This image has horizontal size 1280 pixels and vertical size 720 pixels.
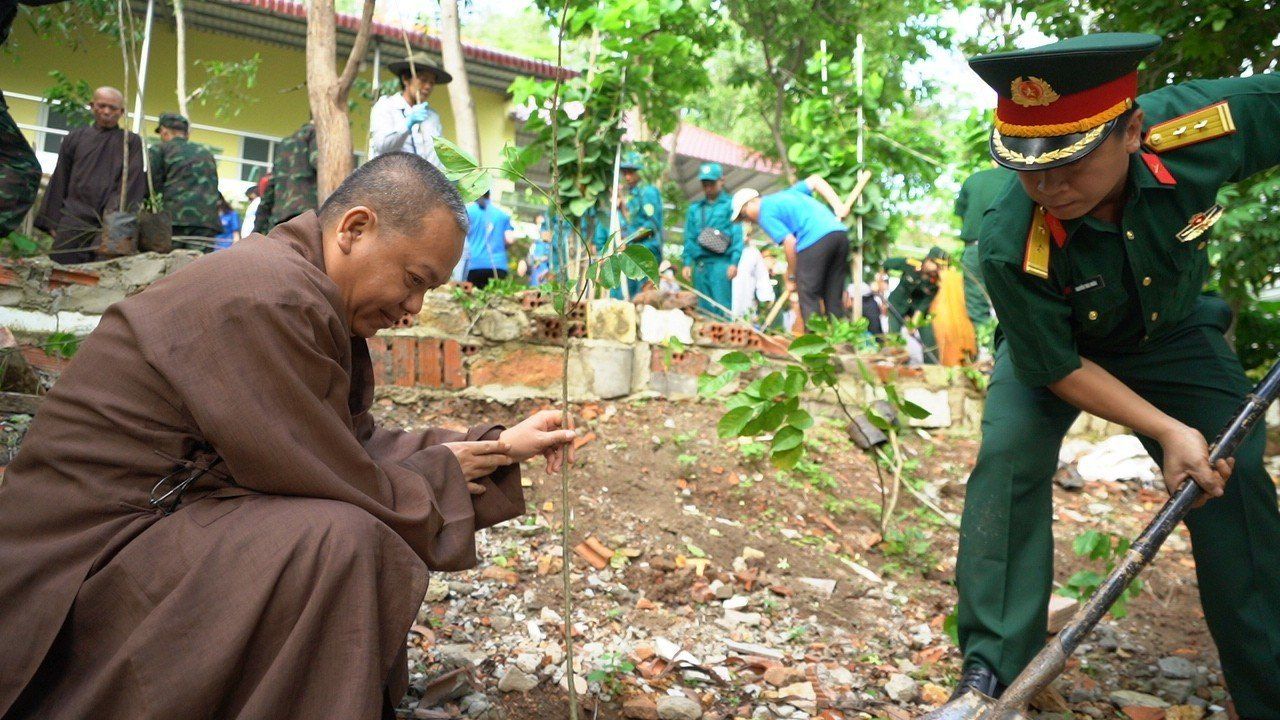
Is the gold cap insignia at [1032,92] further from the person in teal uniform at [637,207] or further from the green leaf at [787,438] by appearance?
the person in teal uniform at [637,207]

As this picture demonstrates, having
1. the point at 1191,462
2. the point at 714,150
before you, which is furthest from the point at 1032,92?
the point at 714,150

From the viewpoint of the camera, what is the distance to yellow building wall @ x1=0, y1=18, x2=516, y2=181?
12047mm

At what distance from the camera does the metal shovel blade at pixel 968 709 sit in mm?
2311

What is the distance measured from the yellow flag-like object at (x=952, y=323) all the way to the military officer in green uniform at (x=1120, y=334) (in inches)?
195

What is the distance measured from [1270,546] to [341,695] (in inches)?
96.1

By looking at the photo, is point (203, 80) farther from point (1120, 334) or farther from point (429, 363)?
point (1120, 334)

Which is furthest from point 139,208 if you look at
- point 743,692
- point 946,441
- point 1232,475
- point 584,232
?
point 1232,475

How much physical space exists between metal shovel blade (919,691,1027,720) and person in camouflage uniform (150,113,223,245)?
5.94m

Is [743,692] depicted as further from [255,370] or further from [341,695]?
[255,370]

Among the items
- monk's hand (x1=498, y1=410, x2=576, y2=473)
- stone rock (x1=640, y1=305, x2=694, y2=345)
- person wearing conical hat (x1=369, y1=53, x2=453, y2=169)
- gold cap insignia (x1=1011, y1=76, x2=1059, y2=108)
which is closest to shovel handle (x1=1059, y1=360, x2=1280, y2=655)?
gold cap insignia (x1=1011, y1=76, x2=1059, y2=108)

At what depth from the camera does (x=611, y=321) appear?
548 cm

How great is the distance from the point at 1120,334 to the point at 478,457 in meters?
1.86

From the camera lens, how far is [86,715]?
5.72 ft

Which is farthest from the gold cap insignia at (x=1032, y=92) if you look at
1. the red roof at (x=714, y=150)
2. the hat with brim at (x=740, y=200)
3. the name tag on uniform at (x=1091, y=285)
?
the red roof at (x=714, y=150)
